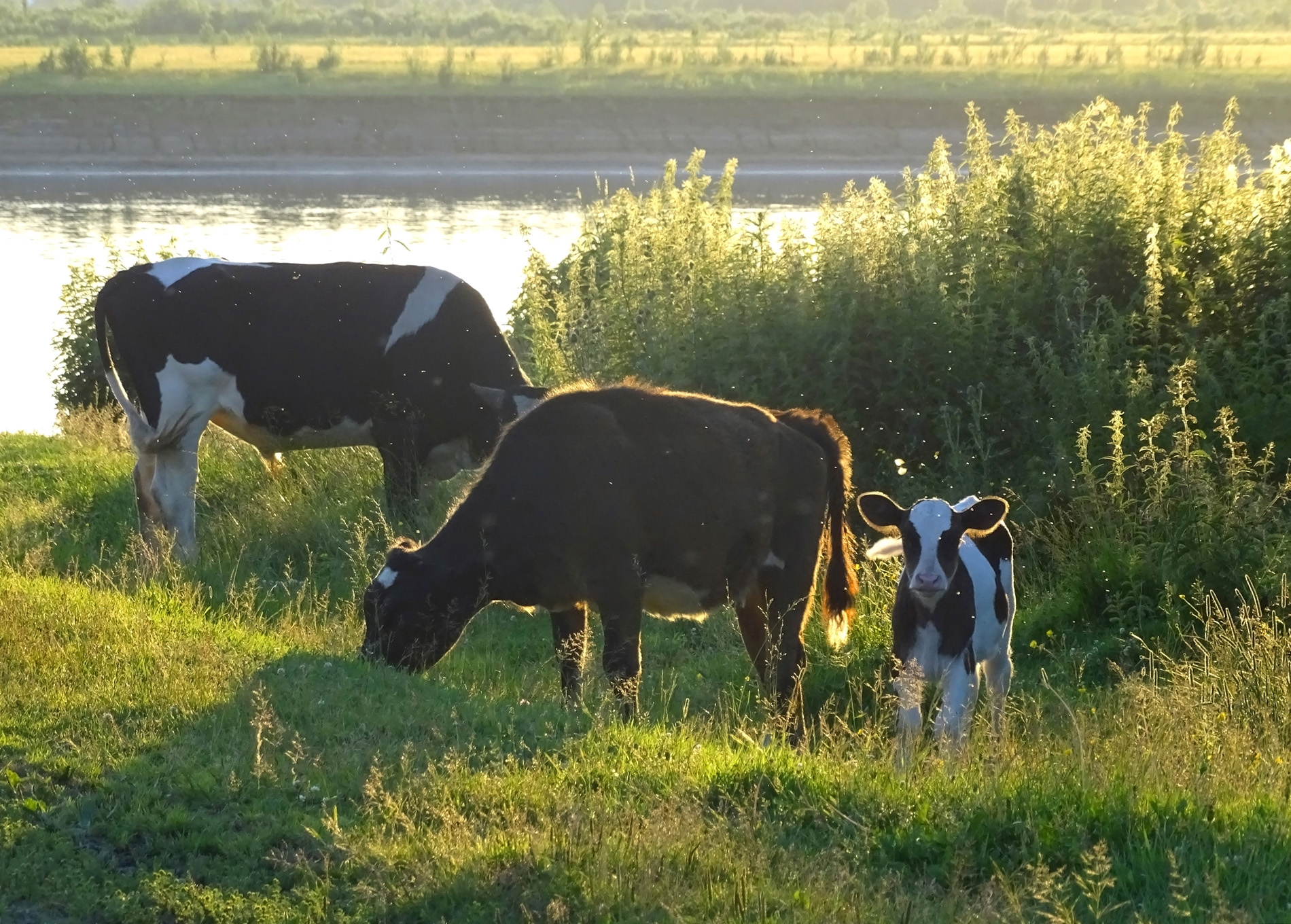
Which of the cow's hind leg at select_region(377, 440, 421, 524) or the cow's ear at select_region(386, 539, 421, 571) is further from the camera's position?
the cow's hind leg at select_region(377, 440, 421, 524)

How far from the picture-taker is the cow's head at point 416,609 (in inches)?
314

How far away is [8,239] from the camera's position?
30.3 meters

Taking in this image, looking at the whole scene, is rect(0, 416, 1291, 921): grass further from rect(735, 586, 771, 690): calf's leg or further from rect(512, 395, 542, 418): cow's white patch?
rect(512, 395, 542, 418): cow's white patch

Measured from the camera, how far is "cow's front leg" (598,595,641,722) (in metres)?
7.79

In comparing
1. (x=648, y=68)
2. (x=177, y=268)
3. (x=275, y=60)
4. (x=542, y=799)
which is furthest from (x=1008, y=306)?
(x=275, y=60)

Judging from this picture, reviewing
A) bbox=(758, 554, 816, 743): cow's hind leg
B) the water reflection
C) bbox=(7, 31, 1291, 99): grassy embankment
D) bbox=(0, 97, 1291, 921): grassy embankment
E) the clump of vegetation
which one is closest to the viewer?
bbox=(0, 97, 1291, 921): grassy embankment

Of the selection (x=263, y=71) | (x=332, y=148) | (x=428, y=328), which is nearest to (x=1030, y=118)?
(x=332, y=148)

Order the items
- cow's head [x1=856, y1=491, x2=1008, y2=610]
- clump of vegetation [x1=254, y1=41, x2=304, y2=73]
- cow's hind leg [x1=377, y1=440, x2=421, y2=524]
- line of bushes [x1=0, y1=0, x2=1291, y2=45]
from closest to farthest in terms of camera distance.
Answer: cow's head [x1=856, y1=491, x2=1008, y2=610], cow's hind leg [x1=377, y1=440, x2=421, y2=524], clump of vegetation [x1=254, y1=41, x2=304, y2=73], line of bushes [x1=0, y1=0, x2=1291, y2=45]

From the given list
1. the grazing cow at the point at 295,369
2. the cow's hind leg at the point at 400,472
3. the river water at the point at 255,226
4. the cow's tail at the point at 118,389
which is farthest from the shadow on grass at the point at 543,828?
the river water at the point at 255,226

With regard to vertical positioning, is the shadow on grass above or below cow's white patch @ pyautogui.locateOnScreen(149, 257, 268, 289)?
below

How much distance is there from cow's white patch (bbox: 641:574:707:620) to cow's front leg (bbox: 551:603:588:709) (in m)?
0.32

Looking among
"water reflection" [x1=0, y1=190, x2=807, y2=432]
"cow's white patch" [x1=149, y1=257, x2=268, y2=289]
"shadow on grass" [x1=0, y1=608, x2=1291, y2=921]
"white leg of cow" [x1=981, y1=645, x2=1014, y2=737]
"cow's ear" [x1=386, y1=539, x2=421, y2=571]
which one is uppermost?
"cow's white patch" [x1=149, y1=257, x2=268, y2=289]

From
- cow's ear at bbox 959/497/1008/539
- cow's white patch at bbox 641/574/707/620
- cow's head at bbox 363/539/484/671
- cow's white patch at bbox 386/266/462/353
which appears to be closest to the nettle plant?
cow's ear at bbox 959/497/1008/539

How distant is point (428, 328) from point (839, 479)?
429 cm
